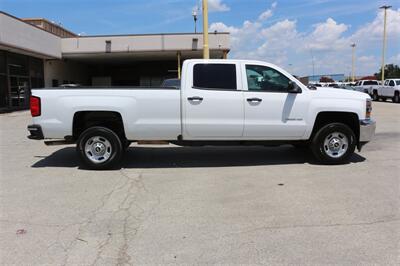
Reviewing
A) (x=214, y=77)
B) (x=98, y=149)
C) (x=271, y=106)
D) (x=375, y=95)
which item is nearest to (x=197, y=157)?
(x=214, y=77)

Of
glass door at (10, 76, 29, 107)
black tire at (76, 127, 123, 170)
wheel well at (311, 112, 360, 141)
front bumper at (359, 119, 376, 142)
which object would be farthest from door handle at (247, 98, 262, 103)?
glass door at (10, 76, 29, 107)

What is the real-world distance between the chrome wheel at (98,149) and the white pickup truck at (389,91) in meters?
31.0

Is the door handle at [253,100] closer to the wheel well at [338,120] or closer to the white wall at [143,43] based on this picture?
the wheel well at [338,120]

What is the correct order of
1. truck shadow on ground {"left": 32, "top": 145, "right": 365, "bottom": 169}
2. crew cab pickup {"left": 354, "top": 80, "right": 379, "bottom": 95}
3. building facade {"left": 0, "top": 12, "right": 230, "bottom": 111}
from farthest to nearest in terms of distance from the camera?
crew cab pickup {"left": 354, "top": 80, "right": 379, "bottom": 95}, building facade {"left": 0, "top": 12, "right": 230, "bottom": 111}, truck shadow on ground {"left": 32, "top": 145, "right": 365, "bottom": 169}

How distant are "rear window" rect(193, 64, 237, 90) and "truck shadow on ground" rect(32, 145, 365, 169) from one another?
5.10 feet

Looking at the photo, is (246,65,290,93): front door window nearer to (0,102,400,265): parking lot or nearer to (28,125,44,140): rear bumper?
(0,102,400,265): parking lot

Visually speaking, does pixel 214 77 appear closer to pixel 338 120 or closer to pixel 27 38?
pixel 338 120

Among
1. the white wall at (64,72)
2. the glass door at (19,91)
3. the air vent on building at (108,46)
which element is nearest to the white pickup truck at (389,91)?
the air vent on building at (108,46)

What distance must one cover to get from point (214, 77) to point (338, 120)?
2.62 metres

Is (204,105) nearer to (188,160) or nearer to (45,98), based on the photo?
(188,160)

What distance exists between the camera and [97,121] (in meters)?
8.00

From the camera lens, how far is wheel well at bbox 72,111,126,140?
7766mm

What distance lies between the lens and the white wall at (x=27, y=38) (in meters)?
21.4

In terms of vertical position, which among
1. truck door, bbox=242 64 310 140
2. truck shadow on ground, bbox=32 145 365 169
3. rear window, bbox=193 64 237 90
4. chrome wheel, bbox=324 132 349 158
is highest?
rear window, bbox=193 64 237 90
